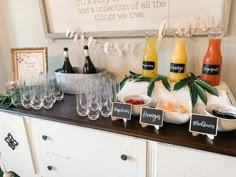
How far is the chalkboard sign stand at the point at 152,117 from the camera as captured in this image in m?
0.83

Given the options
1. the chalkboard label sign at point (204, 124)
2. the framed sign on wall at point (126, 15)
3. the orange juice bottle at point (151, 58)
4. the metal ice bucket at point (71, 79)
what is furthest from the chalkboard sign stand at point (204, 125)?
the metal ice bucket at point (71, 79)

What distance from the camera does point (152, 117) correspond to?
0.84 metres

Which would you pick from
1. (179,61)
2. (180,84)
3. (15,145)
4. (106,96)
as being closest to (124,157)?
(106,96)

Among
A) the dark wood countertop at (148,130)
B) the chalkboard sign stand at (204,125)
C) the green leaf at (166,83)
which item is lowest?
the dark wood countertop at (148,130)

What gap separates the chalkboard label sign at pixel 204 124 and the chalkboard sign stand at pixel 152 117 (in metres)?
0.13

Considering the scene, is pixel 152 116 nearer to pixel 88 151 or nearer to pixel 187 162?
pixel 187 162

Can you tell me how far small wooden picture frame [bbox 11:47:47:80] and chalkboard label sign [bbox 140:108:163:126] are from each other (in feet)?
2.60

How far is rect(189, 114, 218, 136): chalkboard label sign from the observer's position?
2.44ft

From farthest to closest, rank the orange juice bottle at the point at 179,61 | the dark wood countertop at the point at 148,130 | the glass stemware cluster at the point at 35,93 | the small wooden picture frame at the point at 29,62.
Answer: the small wooden picture frame at the point at 29,62 < the glass stemware cluster at the point at 35,93 < the orange juice bottle at the point at 179,61 < the dark wood countertop at the point at 148,130

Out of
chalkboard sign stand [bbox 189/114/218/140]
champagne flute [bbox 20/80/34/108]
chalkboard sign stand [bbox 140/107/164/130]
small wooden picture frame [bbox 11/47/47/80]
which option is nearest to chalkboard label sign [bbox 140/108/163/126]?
chalkboard sign stand [bbox 140/107/164/130]

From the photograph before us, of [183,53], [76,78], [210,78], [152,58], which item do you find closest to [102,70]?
[76,78]

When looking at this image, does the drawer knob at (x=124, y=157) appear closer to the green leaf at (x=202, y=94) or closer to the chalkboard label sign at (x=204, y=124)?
the chalkboard label sign at (x=204, y=124)

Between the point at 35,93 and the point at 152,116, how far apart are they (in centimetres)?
72

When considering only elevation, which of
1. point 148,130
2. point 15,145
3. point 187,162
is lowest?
point 15,145
